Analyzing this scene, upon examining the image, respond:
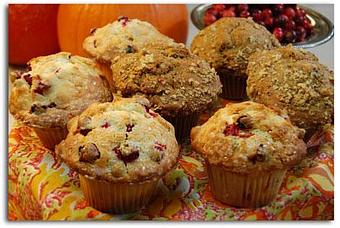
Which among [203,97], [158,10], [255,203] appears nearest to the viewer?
[255,203]

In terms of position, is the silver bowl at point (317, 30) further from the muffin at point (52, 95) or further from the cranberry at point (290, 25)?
the muffin at point (52, 95)

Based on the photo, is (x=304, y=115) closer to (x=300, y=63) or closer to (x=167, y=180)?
(x=300, y=63)

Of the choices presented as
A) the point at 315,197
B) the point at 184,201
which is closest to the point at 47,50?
the point at 184,201

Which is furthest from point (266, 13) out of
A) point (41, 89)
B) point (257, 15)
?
point (41, 89)

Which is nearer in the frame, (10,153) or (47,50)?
(10,153)

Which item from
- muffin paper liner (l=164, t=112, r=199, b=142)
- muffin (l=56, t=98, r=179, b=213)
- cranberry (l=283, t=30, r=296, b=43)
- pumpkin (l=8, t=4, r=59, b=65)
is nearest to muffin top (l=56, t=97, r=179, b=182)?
muffin (l=56, t=98, r=179, b=213)

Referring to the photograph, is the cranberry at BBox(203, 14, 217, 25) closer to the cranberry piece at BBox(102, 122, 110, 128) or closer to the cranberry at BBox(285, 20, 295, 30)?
the cranberry at BBox(285, 20, 295, 30)

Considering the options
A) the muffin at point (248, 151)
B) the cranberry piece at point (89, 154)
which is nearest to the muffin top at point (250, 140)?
the muffin at point (248, 151)
